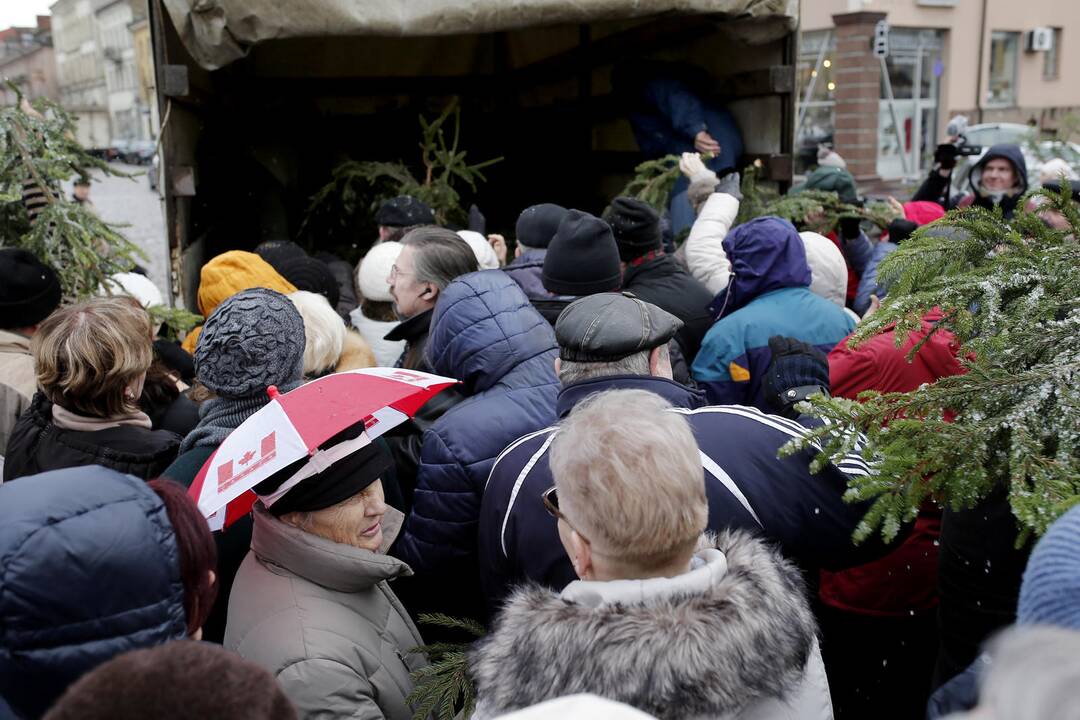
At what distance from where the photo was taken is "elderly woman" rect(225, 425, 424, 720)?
1939 mm

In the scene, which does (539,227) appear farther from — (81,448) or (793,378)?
(81,448)

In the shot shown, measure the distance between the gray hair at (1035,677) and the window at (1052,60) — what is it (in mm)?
28948

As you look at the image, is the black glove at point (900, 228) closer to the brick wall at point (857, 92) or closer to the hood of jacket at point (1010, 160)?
the hood of jacket at point (1010, 160)

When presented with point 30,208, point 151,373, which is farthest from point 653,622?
point 30,208

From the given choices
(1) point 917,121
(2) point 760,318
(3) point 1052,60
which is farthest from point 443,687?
(3) point 1052,60

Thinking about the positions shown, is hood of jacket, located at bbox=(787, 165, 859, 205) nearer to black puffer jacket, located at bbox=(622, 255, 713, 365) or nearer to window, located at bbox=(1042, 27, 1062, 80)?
black puffer jacket, located at bbox=(622, 255, 713, 365)

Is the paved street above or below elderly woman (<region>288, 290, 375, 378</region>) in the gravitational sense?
below

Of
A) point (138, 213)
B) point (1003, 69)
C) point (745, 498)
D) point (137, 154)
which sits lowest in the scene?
point (138, 213)

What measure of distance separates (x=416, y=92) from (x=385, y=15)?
13.3ft

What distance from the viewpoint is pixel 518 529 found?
217cm

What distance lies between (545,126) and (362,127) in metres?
1.69

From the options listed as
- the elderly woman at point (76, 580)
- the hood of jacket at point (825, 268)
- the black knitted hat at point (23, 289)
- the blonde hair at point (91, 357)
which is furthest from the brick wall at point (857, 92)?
the elderly woman at point (76, 580)

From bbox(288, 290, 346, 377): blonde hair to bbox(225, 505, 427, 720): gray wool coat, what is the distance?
43.0 inches

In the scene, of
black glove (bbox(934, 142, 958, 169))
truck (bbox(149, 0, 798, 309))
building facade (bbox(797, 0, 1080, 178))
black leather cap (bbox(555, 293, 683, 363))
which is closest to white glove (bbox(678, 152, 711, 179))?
truck (bbox(149, 0, 798, 309))
